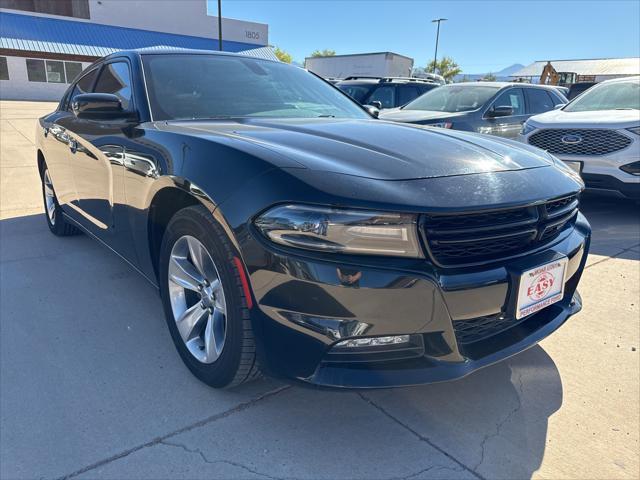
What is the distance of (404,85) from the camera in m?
9.92

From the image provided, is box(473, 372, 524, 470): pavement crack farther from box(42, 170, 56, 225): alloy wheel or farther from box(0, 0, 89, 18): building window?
box(0, 0, 89, 18): building window

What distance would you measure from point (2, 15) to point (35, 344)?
113 ft

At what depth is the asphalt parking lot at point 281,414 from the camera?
1896 millimetres

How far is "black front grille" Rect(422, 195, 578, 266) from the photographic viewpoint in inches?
69.2

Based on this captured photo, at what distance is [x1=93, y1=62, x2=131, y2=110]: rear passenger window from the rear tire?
1302 millimetres

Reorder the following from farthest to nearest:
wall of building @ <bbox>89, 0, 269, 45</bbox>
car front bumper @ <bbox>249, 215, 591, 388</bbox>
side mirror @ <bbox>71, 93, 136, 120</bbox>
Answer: wall of building @ <bbox>89, 0, 269, 45</bbox>
side mirror @ <bbox>71, 93, 136, 120</bbox>
car front bumper @ <bbox>249, 215, 591, 388</bbox>

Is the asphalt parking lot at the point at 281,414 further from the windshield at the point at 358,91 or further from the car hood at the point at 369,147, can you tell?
the windshield at the point at 358,91

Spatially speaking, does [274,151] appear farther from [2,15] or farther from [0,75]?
[2,15]

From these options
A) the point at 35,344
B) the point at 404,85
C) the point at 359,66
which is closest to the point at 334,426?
the point at 35,344

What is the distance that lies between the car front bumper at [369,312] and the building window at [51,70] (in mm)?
32093

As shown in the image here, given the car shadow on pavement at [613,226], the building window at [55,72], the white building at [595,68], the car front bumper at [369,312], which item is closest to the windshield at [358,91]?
the car shadow on pavement at [613,226]

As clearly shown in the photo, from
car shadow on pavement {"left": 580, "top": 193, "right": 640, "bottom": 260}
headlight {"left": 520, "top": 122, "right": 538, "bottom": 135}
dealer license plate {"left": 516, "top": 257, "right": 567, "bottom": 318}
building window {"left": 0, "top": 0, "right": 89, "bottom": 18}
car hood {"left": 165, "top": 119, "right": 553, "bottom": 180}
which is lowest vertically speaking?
car shadow on pavement {"left": 580, "top": 193, "right": 640, "bottom": 260}

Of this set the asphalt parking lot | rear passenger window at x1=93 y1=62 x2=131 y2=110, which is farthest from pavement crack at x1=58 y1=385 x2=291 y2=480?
rear passenger window at x1=93 y1=62 x2=131 y2=110

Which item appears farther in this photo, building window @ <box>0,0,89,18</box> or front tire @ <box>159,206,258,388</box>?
building window @ <box>0,0,89,18</box>
